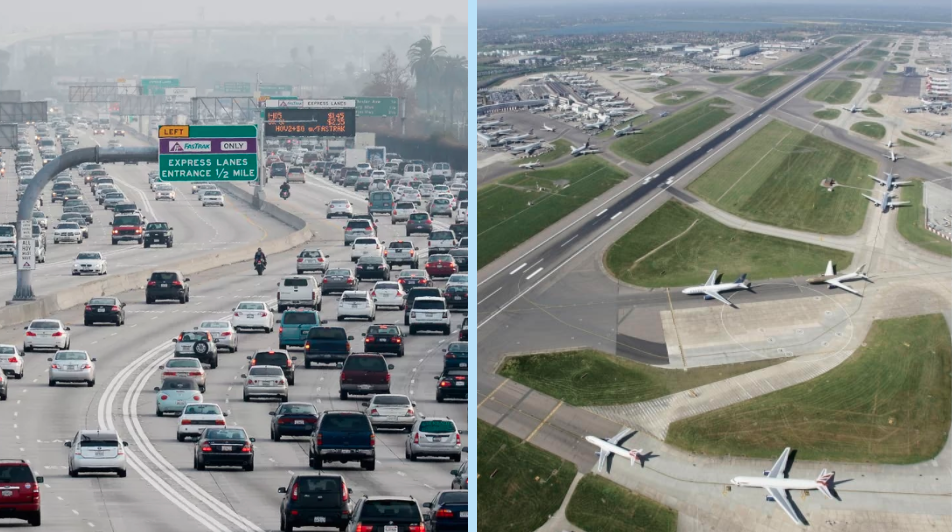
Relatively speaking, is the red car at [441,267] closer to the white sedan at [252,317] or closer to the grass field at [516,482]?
the white sedan at [252,317]

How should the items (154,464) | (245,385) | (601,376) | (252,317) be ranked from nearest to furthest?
(601,376)
(154,464)
(245,385)
(252,317)

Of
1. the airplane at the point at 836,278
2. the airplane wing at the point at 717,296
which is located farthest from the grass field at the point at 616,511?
the airplane at the point at 836,278

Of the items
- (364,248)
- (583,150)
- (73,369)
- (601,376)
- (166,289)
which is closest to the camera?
(601,376)

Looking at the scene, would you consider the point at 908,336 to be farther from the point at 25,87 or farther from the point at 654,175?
the point at 25,87

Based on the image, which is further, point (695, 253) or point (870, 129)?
point (695, 253)

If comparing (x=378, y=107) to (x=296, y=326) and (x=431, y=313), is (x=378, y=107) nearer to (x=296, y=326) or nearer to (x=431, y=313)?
(x=431, y=313)

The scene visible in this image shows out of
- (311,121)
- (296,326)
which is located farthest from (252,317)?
(311,121)

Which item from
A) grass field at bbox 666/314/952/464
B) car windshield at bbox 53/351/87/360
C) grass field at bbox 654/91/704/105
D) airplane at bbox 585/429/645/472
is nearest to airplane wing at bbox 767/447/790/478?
grass field at bbox 666/314/952/464
